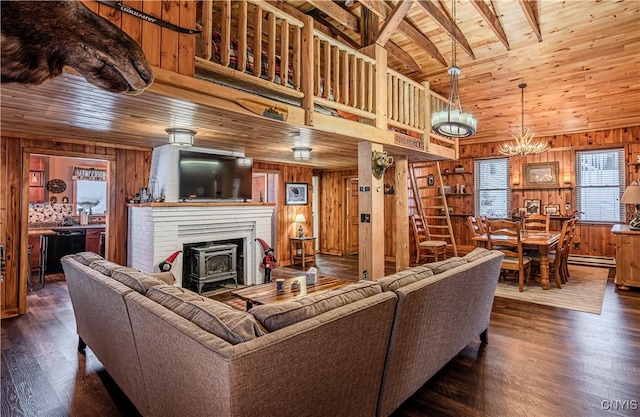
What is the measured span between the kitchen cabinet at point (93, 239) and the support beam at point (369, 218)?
526 cm

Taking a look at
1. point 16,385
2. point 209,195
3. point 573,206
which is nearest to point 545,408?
point 16,385

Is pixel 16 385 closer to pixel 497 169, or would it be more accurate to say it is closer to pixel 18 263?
pixel 18 263

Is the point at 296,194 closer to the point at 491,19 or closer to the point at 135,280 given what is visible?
the point at 491,19

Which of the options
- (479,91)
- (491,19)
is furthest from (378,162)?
(479,91)

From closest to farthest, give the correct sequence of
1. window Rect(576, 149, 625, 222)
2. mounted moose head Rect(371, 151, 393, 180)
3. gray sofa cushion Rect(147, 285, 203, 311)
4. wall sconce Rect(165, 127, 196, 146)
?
gray sofa cushion Rect(147, 285, 203, 311) < wall sconce Rect(165, 127, 196, 146) < mounted moose head Rect(371, 151, 393, 180) < window Rect(576, 149, 625, 222)

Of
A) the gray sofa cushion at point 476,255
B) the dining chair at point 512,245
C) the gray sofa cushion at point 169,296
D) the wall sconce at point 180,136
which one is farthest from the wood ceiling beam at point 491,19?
the gray sofa cushion at point 169,296

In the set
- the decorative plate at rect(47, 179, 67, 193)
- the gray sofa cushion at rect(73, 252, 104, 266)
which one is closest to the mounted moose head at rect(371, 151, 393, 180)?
the gray sofa cushion at rect(73, 252, 104, 266)

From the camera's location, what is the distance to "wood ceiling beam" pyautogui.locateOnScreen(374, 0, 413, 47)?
157 inches

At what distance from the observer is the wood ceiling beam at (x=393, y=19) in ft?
13.1

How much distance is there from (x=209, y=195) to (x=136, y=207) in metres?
1.00

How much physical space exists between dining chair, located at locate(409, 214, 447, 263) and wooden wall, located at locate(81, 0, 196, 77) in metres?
5.27

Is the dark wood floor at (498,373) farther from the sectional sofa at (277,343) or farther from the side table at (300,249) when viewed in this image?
the side table at (300,249)

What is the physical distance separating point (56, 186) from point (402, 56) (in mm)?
7147

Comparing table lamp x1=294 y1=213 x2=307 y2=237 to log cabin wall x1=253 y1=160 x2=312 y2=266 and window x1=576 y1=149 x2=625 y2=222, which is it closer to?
log cabin wall x1=253 y1=160 x2=312 y2=266
